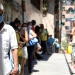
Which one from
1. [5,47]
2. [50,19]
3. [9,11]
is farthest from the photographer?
[50,19]

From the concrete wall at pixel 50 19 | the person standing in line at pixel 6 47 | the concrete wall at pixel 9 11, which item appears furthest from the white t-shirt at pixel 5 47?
the concrete wall at pixel 50 19

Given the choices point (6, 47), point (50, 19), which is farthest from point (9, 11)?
point (50, 19)

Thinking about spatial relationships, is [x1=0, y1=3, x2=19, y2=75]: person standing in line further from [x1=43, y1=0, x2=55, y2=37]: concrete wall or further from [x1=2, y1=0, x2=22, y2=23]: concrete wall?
[x1=43, y1=0, x2=55, y2=37]: concrete wall

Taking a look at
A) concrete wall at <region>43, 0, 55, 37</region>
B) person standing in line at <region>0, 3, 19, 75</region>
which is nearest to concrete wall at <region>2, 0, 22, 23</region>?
person standing in line at <region>0, 3, 19, 75</region>

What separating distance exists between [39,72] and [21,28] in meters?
2.25

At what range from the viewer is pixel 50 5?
2292 centimetres

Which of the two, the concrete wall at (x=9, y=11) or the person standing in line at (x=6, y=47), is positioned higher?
the concrete wall at (x=9, y=11)

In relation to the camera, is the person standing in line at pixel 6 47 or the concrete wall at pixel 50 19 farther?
the concrete wall at pixel 50 19

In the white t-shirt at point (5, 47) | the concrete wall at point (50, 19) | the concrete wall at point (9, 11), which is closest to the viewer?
the white t-shirt at point (5, 47)

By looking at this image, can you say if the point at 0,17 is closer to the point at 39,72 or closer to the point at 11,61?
the point at 11,61

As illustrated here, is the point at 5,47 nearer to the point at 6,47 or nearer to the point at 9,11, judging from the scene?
the point at 6,47

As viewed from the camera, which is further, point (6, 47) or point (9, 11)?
point (9, 11)

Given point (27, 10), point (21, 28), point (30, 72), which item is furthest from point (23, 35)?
point (27, 10)

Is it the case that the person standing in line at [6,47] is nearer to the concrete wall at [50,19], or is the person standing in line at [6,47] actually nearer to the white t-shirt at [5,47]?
the white t-shirt at [5,47]
